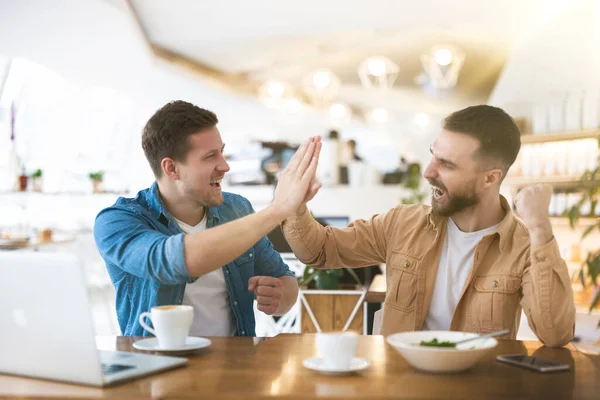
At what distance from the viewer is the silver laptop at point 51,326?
1.35m

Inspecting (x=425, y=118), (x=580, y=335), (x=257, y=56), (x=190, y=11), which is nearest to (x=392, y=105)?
(x=425, y=118)

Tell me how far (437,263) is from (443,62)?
24.0ft

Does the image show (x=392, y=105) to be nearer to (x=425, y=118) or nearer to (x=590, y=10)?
(x=425, y=118)

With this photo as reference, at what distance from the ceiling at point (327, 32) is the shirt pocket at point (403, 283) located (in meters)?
5.27

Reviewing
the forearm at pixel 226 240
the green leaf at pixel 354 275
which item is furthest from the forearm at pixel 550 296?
the green leaf at pixel 354 275

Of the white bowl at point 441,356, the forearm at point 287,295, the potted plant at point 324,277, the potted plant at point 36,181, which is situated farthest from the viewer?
the potted plant at point 36,181

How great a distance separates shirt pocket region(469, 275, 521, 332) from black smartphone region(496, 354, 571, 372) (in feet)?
1.38

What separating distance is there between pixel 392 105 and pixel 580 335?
987 cm

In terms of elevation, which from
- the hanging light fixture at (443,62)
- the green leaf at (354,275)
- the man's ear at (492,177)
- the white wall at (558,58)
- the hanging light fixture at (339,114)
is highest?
the hanging light fixture at (443,62)

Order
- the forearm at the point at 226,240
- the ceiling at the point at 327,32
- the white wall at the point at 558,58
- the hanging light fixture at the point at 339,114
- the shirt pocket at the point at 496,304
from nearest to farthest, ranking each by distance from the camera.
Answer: the forearm at the point at 226,240
the shirt pocket at the point at 496,304
the white wall at the point at 558,58
the ceiling at the point at 327,32
the hanging light fixture at the point at 339,114

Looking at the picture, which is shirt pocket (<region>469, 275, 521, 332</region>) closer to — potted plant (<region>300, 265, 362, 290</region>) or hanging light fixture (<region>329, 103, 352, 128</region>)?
potted plant (<region>300, 265, 362, 290</region>)

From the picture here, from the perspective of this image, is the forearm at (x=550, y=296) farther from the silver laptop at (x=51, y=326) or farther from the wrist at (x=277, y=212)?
A: the silver laptop at (x=51, y=326)

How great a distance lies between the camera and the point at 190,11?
7914mm

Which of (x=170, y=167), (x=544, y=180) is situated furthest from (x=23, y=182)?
(x=170, y=167)
